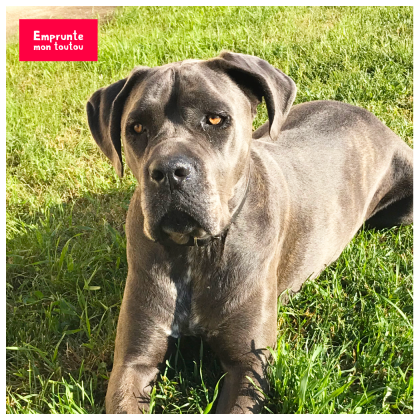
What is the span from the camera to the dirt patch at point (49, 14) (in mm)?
6930

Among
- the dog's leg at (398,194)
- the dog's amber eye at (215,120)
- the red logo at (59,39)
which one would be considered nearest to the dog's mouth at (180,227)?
the dog's amber eye at (215,120)

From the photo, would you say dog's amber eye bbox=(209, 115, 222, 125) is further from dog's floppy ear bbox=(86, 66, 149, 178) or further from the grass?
the grass

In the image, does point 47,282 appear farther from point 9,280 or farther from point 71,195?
point 71,195

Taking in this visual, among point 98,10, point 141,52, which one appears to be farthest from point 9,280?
point 98,10

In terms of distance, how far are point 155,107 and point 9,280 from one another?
1.82 m

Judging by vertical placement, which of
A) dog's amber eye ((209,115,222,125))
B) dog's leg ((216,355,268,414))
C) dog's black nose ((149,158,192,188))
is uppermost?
dog's amber eye ((209,115,222,125))

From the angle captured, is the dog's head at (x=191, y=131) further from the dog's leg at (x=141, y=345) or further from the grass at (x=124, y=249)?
the grass at (x=124, y=249)

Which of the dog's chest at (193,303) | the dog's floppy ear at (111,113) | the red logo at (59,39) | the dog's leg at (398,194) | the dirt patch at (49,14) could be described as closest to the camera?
the dog's chest at (193,303)

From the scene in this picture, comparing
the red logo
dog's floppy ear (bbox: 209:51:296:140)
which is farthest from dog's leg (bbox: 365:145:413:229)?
the red logo

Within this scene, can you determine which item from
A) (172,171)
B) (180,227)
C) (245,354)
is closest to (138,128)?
(172,171)

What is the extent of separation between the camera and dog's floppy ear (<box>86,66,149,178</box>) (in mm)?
2620

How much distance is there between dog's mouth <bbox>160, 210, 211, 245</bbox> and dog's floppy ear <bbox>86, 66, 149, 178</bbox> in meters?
0.55

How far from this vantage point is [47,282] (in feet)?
11.0

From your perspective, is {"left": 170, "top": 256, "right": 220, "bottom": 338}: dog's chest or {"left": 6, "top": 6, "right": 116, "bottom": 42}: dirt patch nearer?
{"left": 170, "top": 256, "right": 220, "bottom": 338}: dog's chest
